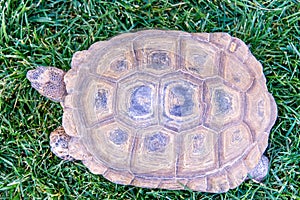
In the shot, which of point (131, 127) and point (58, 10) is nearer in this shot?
point (131, 127)

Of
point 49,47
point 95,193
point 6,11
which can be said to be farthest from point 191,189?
point 6,11

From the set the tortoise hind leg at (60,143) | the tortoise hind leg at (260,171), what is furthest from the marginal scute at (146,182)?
the tortoise hind leg at (260,171)

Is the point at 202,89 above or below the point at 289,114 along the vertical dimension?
above

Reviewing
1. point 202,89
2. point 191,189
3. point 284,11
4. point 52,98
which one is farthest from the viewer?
point 284,11

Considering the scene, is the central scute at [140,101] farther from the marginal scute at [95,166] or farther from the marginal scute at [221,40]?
the marginal scute at [221,40]

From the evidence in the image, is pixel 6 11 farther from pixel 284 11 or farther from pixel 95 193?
pixel 284 11

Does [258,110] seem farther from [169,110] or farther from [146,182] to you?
[146,182]
